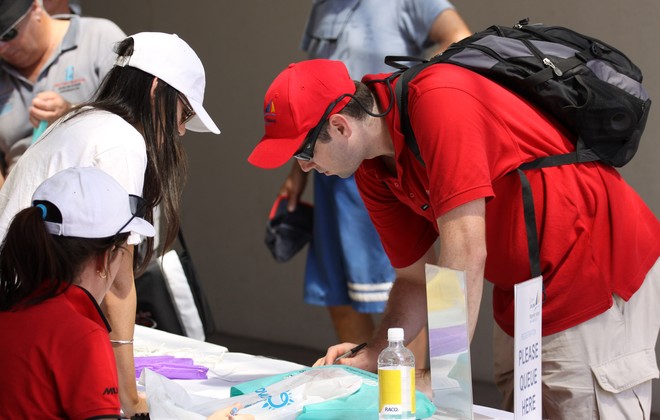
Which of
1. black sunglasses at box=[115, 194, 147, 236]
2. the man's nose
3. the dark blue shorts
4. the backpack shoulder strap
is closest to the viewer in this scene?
black sunglasses at box=[115, 194, 147, 236]

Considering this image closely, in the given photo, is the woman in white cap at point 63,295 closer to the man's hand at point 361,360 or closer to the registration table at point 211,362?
the registration table at point 211,362

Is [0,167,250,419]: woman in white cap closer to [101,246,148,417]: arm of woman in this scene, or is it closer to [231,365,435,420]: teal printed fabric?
[101,246,148,417]: arm of woman

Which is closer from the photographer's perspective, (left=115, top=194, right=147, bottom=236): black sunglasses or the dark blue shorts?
(left=115, top=194, right=147, bottom=236): black sunglasses

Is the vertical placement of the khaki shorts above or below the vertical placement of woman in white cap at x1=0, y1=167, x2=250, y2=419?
below

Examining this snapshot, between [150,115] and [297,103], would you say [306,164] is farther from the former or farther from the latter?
[150,115]

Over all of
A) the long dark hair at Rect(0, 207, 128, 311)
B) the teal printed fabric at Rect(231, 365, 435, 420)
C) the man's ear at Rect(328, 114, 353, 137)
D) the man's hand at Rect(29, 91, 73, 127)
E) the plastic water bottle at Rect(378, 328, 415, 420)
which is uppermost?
the man's ear at Rect(328, 114, 353, 137)

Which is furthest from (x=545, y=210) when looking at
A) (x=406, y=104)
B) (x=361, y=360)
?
(x=361, y=360)

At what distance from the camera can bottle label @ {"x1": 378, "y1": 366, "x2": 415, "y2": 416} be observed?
1.85 m

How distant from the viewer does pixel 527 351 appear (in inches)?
72.1

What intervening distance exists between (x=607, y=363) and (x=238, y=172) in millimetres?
3917

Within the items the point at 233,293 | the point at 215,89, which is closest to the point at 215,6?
the point at 215,89

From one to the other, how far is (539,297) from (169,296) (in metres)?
1.64

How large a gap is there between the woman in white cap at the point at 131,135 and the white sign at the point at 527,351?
860 mm

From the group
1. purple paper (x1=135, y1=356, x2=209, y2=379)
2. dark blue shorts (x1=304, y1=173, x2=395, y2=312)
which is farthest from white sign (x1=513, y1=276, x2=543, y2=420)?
dark blue shorts (x1=304, y1=173, x2=395, y2=312)
